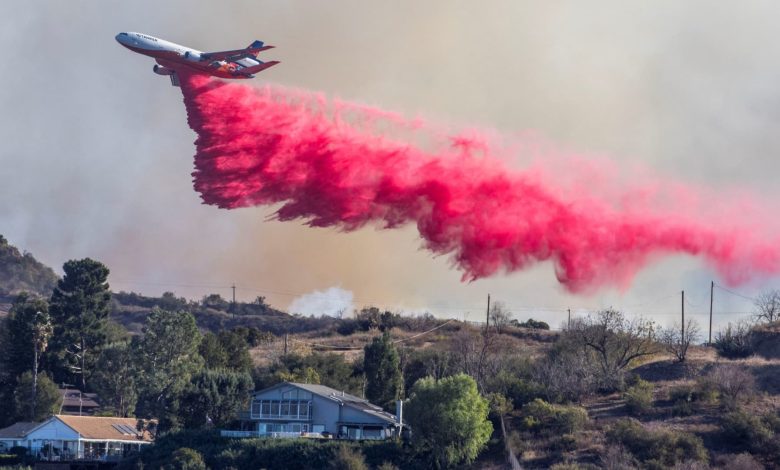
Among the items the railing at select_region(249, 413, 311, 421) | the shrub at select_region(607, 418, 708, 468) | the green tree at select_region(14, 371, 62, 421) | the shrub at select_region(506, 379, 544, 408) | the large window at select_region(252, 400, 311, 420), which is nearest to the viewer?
the shrub at select_region(607, 418, 708, 468)

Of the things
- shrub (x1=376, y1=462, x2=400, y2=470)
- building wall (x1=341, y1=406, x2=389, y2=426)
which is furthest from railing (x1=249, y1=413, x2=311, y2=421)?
shrub (x1=376, y1=462, x2=400, y2=470)

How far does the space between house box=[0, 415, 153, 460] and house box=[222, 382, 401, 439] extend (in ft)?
35.4

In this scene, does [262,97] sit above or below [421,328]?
above

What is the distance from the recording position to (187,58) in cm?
7206

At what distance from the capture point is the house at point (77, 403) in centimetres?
10950

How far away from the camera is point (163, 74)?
2862 inches

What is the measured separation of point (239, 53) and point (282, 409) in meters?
→ 28.4

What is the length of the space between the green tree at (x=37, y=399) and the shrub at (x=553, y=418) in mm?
47352

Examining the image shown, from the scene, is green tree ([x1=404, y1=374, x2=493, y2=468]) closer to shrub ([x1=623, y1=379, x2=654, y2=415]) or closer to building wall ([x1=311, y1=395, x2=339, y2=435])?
building wall ([x1=311, y1=395, x2=339, y2=435])

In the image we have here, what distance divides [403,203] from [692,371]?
32.8 m

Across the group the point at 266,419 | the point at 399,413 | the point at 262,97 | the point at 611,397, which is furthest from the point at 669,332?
the point at 262,97

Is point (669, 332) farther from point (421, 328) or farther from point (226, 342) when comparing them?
point (421, 328)

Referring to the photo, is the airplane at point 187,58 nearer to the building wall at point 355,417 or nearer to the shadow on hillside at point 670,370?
the building wall at point 355,417

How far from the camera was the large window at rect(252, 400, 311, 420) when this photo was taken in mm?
85188
